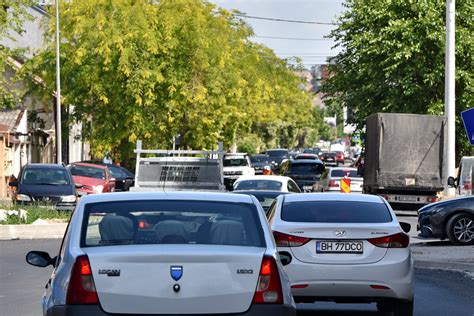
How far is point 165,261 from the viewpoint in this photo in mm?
8328

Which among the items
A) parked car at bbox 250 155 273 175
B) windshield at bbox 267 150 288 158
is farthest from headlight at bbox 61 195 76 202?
windshield at bbox 267 150 288 158

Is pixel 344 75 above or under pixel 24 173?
above

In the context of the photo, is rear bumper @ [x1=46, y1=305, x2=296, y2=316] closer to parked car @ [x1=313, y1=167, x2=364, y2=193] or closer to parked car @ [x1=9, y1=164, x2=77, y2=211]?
parked car @ [x1=9, y1=164, x2=77, y2=211]

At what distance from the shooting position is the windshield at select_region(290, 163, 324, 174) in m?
50.7

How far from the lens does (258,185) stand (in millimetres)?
29594

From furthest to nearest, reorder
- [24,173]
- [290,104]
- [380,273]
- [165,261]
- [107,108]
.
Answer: [290,104] < [107,108] < [24,173] < [380,273] < [165,261]

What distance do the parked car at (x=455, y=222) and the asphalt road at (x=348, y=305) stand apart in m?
4.51

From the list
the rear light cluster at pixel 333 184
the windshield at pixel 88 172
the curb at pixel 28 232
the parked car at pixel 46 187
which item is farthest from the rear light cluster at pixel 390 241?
the windshield at pixel 88 172

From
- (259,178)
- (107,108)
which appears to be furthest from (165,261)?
(107,108)

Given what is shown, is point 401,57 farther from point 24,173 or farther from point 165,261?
point 165,261

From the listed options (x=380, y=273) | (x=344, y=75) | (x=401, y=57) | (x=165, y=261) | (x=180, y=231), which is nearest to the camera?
(x=165, y=261)

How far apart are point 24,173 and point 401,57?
17.9 m

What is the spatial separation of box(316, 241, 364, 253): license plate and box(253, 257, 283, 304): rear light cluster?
4.71 meters

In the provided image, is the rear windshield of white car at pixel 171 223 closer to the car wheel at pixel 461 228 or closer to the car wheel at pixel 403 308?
the car wheel at pixel 403 308
